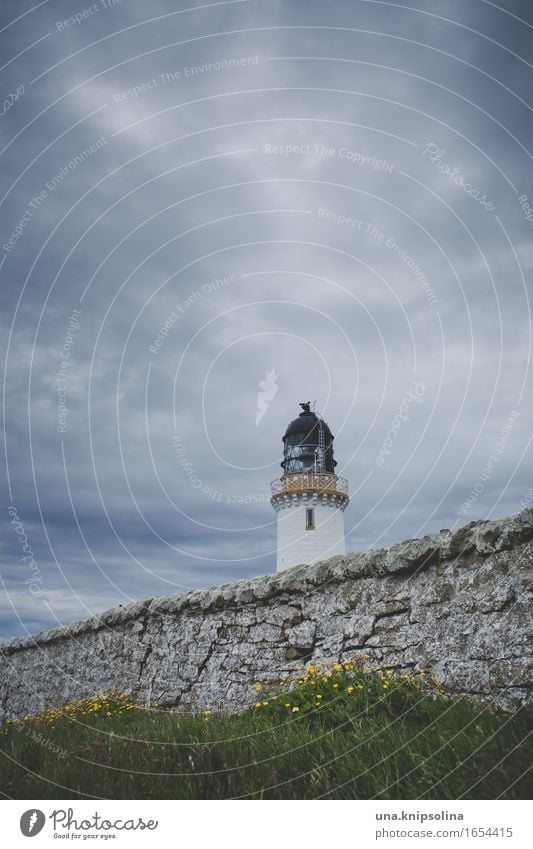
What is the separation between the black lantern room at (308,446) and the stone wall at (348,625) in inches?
727

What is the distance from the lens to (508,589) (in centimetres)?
487

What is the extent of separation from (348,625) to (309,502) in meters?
20.3

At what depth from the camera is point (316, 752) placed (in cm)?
391

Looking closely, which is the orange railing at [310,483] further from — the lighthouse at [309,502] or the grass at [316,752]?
the grass at [316,752]

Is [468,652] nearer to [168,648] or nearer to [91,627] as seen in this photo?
[168,648]

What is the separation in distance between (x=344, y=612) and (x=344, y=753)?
8.69 ft

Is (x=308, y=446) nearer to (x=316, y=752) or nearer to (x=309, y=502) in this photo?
(x=309, y=502)

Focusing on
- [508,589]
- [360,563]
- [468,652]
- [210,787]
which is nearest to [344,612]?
[360,563]

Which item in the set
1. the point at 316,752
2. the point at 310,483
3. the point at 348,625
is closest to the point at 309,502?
the point at 310,483

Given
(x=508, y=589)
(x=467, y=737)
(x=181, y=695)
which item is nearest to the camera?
(x=467, y=737)

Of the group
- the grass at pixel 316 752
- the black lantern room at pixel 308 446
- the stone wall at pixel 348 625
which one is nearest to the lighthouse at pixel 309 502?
the black lantern room at pixel 308 446

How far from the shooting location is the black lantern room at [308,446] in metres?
27.9

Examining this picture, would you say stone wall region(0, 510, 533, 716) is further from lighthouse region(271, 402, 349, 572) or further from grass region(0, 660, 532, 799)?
lighthouse region(271, 402, 349, 572)

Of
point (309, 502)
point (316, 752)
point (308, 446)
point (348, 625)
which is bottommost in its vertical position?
point (316, 752)
